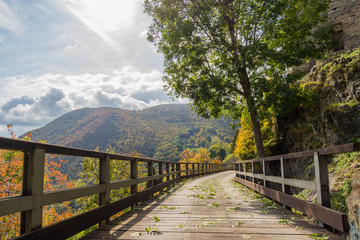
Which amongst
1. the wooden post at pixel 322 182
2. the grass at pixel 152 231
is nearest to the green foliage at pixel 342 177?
the wooden post at pixel 322 182

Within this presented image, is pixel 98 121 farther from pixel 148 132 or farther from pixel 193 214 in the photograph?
pixel 193 214

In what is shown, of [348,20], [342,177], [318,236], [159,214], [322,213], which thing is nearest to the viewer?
[318,236]

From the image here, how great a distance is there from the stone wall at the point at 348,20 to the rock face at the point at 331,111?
6601mm

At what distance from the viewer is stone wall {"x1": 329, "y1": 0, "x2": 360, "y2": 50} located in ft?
54.2

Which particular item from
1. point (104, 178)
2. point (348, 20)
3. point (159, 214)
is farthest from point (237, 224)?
point (348, 20)

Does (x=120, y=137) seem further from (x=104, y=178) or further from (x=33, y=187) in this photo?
(x=33, y=187)

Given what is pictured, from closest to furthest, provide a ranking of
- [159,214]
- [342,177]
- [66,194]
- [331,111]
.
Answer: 1. [66,194]
2. [159,214]
3. [342,177]
4. [331,111]

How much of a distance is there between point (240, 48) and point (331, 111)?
15.8 ft

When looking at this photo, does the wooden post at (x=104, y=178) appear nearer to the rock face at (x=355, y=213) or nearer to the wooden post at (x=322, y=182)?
the wooden post at (x=322, y=182)

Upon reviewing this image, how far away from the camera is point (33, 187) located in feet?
8.10

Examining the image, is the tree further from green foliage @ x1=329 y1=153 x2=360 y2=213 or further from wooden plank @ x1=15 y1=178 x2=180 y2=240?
wooden plank @ x1=15 y1=178 x2=180 y2=240

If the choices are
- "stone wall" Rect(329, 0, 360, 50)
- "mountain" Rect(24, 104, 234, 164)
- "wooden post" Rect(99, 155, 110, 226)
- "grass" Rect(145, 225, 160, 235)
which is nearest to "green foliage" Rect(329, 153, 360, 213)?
"grass" Rect(145, 225, 160, 235)

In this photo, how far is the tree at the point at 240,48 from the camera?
33.4 ft

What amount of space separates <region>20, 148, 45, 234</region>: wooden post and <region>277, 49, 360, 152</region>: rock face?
969cm
